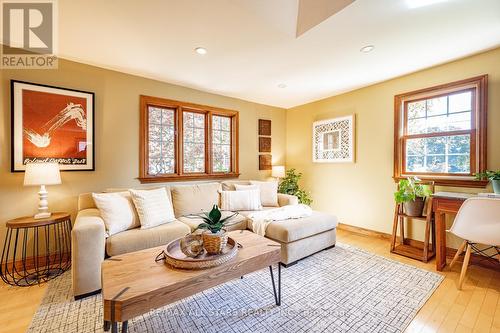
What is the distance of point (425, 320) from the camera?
1.63 meters

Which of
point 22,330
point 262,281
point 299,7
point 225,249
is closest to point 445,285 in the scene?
point 262,281

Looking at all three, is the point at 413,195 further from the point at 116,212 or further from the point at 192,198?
the point at 116,212

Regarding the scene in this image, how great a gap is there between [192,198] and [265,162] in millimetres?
2015

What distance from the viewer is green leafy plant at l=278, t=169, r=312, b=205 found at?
424cm

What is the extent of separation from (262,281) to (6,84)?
11.1ft

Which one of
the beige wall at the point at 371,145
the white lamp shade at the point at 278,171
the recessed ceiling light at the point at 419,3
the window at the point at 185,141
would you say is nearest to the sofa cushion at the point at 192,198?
the window at the point at 185,141

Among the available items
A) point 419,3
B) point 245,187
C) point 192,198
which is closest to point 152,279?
point 192,198

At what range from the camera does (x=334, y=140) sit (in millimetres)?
3982

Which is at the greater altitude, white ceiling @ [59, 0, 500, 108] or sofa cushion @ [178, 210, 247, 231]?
white ceiling @ [59, 0, 500, 108]

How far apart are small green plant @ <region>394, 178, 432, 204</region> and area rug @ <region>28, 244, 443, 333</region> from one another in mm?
838

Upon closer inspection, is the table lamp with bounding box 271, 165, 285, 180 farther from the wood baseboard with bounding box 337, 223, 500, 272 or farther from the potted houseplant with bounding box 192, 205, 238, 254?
the potted houseplant with bounding box 192, 205, 238, 254

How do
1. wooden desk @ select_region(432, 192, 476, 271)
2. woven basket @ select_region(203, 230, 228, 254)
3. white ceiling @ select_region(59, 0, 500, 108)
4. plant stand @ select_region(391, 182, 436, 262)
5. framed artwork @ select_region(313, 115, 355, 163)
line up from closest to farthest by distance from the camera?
woven basket @ select_region(203, 230, 228, 254), white ceiling @ select_region(59, 0, 500, 108), wooden desk @ select_region(432, 192, 476, 271), plant stand @ select_region(391, 182, 436, 262), framed artwork @ select_region(313, 115, 355, 163)

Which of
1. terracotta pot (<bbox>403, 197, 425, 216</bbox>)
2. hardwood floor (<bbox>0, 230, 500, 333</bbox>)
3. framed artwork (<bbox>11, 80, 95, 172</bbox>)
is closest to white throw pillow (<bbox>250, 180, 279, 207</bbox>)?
terracotta pot (<bbox>403, 197, 425, 216</bbox>)

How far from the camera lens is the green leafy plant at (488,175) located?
219 centimetres
